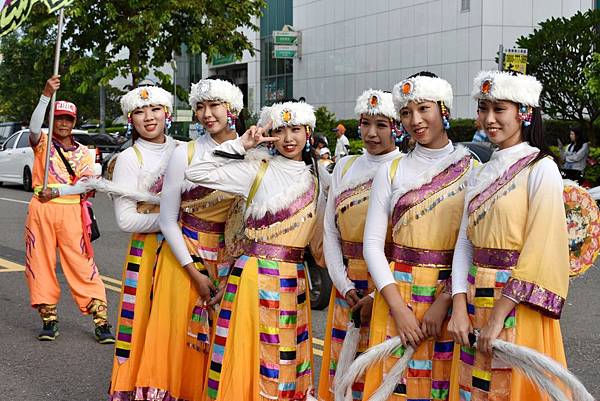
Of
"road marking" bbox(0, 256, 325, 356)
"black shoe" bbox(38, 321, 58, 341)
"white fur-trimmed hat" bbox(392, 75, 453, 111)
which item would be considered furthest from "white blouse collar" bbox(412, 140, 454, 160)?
"road marking" bbox(0, 256, 325, 356)

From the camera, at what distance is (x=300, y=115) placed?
4434 millimetres

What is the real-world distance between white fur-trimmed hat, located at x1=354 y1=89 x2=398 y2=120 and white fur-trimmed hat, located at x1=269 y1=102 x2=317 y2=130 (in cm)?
25

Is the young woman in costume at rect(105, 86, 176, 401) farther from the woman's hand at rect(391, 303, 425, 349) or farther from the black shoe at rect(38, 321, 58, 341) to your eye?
the black shoe at rect(38, 321, 58, 341)

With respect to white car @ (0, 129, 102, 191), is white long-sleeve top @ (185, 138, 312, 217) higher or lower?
higher

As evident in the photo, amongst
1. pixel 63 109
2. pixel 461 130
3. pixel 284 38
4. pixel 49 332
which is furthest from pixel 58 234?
pixel 284 38

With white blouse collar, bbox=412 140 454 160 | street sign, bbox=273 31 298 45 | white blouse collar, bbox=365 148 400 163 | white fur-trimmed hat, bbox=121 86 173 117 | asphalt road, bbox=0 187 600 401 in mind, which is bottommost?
asphalt road, bbox=0 187 600 401

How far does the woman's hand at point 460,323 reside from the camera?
11.7 ft

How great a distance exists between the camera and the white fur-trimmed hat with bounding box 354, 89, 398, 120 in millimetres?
4312

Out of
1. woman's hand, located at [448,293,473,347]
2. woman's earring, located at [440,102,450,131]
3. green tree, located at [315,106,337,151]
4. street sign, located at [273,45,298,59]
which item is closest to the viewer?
woman's hand, located at [448,293,473,347]

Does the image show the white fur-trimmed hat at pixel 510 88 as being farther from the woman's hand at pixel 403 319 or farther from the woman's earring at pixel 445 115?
the woman's hand at pixel 403 319

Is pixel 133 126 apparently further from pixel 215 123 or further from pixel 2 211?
pixel 2 211

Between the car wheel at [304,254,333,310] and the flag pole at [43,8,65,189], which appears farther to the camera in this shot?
the car wheel at [304,254,333,310]

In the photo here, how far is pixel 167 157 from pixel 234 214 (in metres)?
0.73

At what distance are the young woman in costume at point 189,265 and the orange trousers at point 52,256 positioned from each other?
2515 mm
